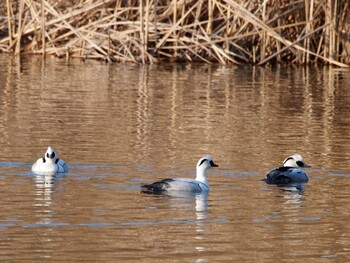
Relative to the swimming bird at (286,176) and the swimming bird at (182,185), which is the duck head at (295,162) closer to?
the swimming bird at (286,176)

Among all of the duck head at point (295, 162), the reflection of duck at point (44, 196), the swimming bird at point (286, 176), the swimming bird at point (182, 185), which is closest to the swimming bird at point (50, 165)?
the reflection of duck at point (44, 196)

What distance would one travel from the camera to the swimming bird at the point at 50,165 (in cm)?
1196

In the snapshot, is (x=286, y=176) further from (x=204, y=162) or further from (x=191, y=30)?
(x=191, y=30)

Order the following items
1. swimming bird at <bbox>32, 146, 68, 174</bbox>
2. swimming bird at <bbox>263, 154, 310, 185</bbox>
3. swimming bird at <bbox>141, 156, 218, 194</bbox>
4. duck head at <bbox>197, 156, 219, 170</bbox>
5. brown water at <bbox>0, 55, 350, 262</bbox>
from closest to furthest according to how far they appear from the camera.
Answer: brown water at <bbox>0, 55, 350, 262</bbox>
swimming bird at <bbox>141, 156, 218, 194</bbox>
duck head at <bbox>197, 156, 219, 170</bbox>
swimming bird at <bbox>263, 154, 310, 185</bbox>
swimming bird at <bbox>32, 146, 68, 174</bbox>

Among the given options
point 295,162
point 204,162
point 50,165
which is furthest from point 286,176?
point 50,165

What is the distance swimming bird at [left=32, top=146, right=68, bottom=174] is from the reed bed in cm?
1272

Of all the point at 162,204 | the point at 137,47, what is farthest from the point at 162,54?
the point at 162,204

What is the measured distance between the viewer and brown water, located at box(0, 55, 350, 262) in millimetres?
8742

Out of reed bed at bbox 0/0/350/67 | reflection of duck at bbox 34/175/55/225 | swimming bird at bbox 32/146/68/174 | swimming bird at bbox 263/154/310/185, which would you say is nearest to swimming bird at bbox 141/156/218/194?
swimming bird at bbox 263/154/310/185

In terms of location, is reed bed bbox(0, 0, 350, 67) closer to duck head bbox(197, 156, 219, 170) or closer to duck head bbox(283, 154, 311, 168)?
duck head bbox(283, 154, 311, 168)

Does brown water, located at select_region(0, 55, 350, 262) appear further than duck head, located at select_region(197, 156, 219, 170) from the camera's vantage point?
No

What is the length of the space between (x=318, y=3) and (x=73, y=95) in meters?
8.05

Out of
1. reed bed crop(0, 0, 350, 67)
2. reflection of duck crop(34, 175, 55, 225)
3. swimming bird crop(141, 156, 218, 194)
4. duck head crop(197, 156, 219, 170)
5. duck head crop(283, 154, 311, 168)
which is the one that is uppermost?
reed bed crop(0, 0, 350, 67)

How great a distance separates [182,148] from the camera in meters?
13.8
